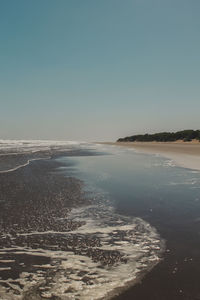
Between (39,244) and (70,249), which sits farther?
(39,244)

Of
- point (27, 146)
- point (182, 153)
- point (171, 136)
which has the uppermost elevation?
point (171, 136)

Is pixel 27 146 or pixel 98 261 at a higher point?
pixel 27 146

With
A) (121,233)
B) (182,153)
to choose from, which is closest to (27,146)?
(182,153)

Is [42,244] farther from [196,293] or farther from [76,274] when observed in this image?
[196,293]

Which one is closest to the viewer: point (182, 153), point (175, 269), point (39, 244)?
point (175, 269)

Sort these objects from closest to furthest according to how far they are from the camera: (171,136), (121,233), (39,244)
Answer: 1. (39,244)
2. (121,233)
3. (171,136)

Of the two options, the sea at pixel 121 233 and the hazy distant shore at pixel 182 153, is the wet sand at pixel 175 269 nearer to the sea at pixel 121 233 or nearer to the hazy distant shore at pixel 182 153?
the sea at pixel 121 233

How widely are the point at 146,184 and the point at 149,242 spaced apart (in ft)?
21.6

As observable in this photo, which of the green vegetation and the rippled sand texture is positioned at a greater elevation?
the green vegetation

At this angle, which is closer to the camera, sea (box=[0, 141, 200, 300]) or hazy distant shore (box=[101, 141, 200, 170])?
sea (box=[0, 141, 200, 300])

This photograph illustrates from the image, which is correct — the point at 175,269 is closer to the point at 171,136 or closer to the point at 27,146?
the point at 27,146

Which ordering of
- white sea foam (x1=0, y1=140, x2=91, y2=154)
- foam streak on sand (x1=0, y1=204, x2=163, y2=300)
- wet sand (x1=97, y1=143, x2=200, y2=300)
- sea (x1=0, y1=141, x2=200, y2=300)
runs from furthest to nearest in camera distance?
1. white sea foam (x1=0, y1=140, x2=91, y2=154)
2. sea (x1=0, y1=141, x2=200, y2=300)
3. foam streak on sand (x1=0, y1=204, x2=163, y2=300)
4. wet sand (x1=97, y1=143, x2=200, y2=300)

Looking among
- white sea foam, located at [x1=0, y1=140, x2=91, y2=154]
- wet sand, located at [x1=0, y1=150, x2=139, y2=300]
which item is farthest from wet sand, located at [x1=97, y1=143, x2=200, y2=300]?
white sea foam, located at [x1=0, y1=140, x2=91, y2=154]

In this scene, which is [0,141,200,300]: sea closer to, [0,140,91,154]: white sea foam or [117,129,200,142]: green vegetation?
[0,140,91,154]: white sea foam
